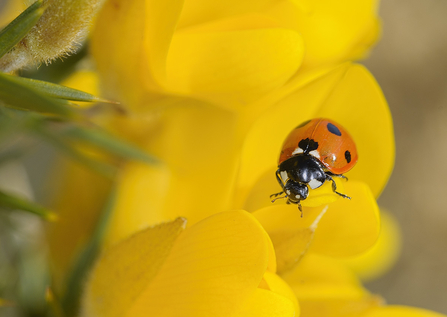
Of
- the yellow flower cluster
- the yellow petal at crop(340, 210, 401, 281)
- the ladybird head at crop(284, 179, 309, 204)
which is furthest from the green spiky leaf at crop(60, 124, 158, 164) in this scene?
the yellow petal at crop(340, 210, 401, 281)

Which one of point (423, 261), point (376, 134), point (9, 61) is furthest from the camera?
point (423, 261)

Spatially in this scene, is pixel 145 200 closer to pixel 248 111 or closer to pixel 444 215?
pixel 248 111

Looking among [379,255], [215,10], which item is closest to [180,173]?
[215,10]

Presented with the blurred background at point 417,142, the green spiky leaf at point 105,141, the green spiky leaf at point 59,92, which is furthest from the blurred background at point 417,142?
the green spiky leaf at point 59,92

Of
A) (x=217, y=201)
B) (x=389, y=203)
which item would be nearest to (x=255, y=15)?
(x=217, y=201)

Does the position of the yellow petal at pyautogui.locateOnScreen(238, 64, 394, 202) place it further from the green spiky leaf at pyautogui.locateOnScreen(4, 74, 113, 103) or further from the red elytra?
the green spiky leaf at pyautogui.locateOnScreen(4, 74, 113, 103)

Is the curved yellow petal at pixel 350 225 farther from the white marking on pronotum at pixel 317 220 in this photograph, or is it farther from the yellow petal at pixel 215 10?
the yellow petal at pixel 215 10

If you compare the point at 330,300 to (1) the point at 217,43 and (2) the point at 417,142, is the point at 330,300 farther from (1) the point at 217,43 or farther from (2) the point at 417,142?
(2) the point at 417,142
